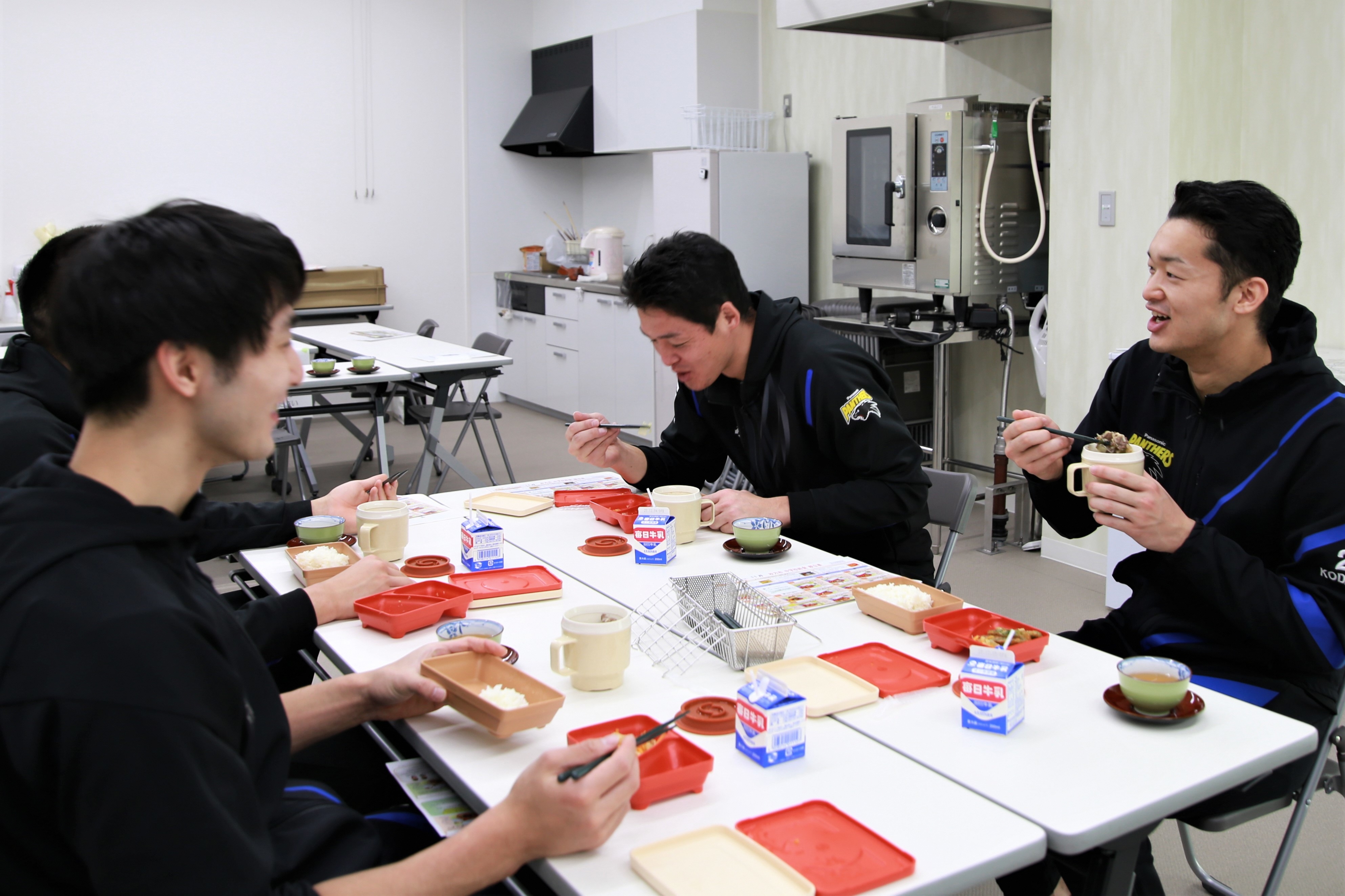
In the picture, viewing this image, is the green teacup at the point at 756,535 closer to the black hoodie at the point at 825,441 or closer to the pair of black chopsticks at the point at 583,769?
the black hoodie at the point at 825,441

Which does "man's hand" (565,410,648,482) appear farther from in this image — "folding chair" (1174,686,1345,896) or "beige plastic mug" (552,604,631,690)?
"folding chair" (1174,686,1345,896)

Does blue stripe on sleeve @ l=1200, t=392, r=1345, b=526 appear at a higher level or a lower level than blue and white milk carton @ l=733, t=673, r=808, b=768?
A: higher

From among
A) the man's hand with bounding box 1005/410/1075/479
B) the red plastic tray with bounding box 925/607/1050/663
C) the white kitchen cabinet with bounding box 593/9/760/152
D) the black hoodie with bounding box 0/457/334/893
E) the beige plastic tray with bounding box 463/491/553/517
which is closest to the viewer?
the black hoodie with bounding box 0/457/334/893

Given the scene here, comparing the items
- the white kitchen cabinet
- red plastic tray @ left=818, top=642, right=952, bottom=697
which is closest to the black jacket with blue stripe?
red plastic tray @ left=818, top=642, right=952, bottom=697

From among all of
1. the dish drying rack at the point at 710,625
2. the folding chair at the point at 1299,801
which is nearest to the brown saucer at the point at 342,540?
the dish drying rack at the point at 710,625

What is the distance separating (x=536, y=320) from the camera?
803cm

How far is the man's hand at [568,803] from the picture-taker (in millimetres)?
1130

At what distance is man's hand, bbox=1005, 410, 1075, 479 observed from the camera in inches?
82.3

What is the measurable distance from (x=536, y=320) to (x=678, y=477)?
5355 mm

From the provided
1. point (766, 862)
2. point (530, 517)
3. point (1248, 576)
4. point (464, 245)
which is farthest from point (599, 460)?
point (464, 245)

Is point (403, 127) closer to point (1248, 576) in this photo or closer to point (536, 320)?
point (536, 320)

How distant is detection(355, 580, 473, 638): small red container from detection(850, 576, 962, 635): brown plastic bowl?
0.67 metres

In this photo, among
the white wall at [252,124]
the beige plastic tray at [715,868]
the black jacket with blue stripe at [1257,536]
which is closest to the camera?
the beige plastic tray at [715,868]

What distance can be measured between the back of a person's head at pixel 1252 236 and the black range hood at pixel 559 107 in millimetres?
6120
